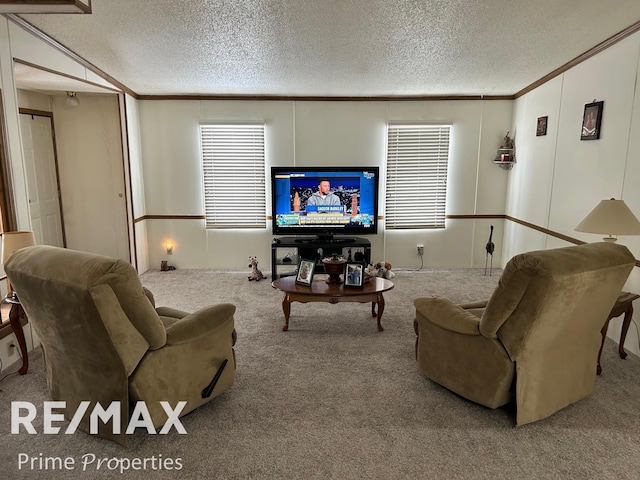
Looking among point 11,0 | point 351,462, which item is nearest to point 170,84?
point 11,0

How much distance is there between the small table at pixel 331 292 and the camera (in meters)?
3.47

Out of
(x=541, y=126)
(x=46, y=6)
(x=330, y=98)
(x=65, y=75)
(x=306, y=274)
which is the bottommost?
(x=306, y=274)

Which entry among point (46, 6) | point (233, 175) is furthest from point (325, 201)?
point (46, 6)

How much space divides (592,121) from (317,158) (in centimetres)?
316

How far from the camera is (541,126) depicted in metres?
4.73

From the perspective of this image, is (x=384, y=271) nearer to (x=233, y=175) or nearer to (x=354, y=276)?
(x=354, y=276)

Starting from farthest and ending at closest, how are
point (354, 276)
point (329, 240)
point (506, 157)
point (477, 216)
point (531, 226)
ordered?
point (477, 216)
point (506, 157)
point (329, 240)
point (531, 226)
point (354, 276)

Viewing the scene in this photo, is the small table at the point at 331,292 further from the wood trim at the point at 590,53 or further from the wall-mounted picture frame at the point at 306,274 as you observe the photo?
the wood trim at the point at 590,53

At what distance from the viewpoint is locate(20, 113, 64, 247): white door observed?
5.02m

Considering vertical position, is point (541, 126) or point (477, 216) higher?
point (541, 126)

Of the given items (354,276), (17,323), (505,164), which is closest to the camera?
(17,323)

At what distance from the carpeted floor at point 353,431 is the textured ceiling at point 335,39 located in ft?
7.99

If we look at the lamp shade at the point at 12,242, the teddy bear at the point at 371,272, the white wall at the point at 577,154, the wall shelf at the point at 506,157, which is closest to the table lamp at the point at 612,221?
the white wall at the point at 577,154

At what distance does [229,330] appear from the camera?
8.39 feet
